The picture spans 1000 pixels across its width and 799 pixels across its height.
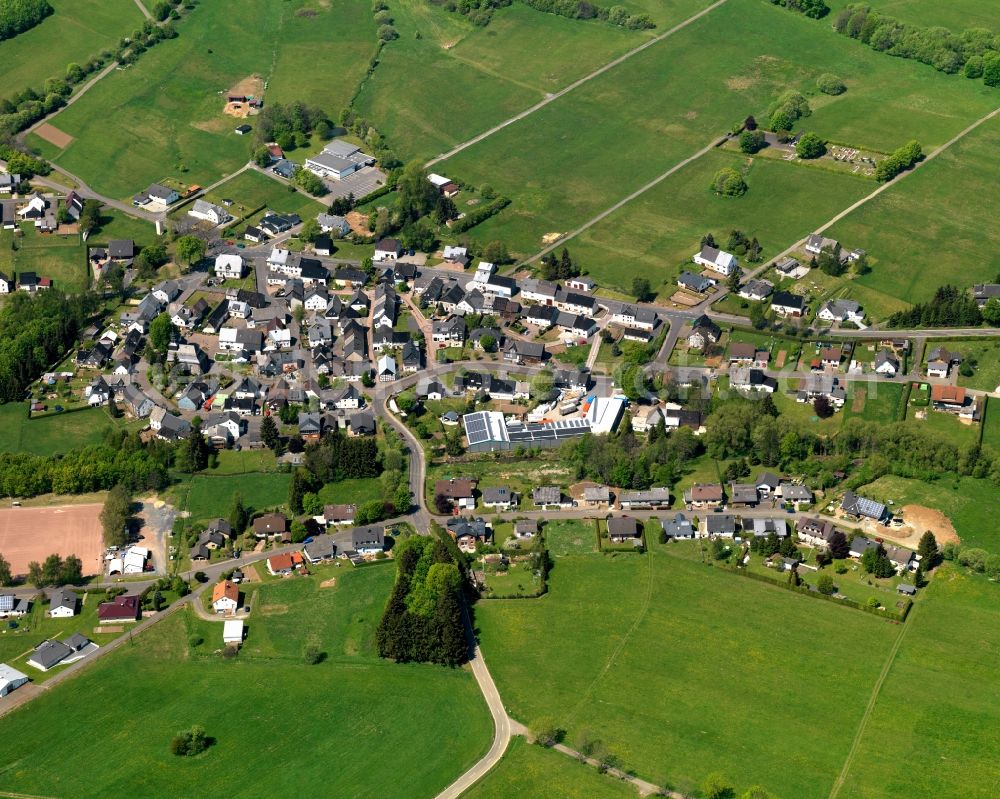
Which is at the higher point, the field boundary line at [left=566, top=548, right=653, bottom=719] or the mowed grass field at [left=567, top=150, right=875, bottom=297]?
the mowed grass field at [left=567, top=150, right=875, bottom=297]

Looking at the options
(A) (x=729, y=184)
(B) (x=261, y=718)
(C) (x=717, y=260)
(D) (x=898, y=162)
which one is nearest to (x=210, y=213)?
(C) (x=717, y=260)

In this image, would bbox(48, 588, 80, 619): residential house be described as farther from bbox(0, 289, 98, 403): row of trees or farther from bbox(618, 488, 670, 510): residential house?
bbox(618, 488, 670, 510): residential house

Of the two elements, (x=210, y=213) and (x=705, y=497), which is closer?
(x=705, y=497)

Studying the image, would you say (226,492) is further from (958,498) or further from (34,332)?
(958,498)

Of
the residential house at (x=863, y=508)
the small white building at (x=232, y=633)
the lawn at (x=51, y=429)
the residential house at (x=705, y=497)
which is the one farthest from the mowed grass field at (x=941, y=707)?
the lawn at (x=51, y=429)

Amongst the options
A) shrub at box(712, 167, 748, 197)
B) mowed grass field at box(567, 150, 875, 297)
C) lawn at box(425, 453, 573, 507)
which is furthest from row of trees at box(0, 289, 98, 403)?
shrub at box(712, 167, 748, 197)

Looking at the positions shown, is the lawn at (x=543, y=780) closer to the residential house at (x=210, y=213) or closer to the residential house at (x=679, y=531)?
the residential house at (x=679, y=531)
